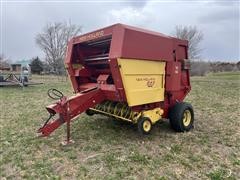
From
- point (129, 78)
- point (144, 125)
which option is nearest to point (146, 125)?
point (144, 125)

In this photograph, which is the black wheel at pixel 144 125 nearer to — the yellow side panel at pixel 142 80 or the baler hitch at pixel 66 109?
the yellow side panel at pixel 142 80

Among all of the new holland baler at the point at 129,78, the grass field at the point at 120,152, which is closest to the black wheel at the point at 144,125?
the new holland baler at the point at 129,78

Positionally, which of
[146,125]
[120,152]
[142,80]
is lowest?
[120,152]

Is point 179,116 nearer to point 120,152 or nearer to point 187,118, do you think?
point 187,118

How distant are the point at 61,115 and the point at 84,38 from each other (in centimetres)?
160

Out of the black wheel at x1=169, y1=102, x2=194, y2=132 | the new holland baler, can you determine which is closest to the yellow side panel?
the new holland baler

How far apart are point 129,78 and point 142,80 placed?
33 cm

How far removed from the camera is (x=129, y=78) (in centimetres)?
434

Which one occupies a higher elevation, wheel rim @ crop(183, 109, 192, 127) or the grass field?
wheel rim @ crop(183, 109, 192, 127)

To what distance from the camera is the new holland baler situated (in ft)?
14.1

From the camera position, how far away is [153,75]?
4.76 metres

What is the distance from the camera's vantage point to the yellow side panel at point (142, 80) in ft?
14.1

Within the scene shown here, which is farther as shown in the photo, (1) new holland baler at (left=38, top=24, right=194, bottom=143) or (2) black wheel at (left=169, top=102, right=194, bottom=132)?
(2) black wheel at (left=169, top=102, right=194, bottom=132)

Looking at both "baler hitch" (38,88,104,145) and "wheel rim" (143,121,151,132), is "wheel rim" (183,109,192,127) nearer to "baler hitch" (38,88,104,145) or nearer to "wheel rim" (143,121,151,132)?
"wheel rim" (143,121,151,132)
